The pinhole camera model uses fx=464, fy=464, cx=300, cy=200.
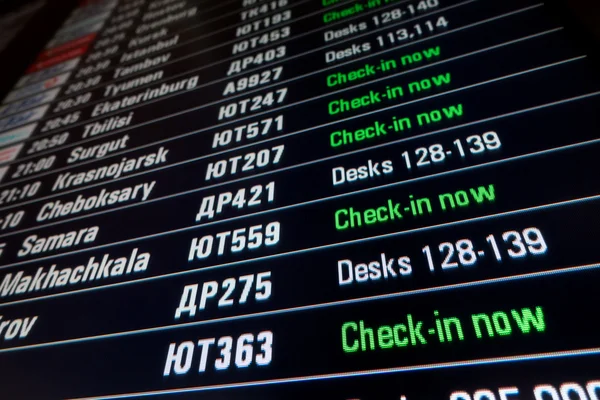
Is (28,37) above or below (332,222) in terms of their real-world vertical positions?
above

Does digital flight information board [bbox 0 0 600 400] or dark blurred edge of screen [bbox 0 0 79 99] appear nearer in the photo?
digital flight information board [bbox 0 0 600 400]

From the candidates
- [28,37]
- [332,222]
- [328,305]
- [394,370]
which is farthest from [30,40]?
[394,370]

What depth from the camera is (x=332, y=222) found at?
4.36 ft

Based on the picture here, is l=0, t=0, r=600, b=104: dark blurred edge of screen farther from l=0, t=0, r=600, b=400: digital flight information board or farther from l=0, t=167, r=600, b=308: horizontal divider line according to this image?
l=0, t=167, r=600, b=308: horizontal divider line

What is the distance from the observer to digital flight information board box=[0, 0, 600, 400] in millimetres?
1009

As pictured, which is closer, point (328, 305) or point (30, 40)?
point (328, 305)

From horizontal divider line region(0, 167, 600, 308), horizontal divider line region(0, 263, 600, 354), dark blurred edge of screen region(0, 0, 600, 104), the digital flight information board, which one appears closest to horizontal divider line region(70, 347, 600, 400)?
the digital flight information board

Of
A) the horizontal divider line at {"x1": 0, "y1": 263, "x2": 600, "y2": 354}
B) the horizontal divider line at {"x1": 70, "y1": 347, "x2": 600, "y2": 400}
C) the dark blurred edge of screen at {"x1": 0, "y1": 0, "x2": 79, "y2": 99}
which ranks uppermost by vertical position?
the dark blurred edge of screen at {"x1": 0, "y1": 0, "x2": 79, "y2": 99}

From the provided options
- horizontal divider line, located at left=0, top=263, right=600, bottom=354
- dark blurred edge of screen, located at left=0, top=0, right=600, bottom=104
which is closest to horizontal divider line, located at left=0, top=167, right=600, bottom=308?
horizontal divider line, located at left=0, top=263, right=600, bottom=354

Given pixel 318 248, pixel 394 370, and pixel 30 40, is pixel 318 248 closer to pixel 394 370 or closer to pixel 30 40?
pixel 394 370

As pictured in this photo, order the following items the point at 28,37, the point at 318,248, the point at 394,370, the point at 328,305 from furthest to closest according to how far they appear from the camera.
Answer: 1. the point at 28,37
2. the point at 318,248
3. the point at 328,305
4. the point at 394,370

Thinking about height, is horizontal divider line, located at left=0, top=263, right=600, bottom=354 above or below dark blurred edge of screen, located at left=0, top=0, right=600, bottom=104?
below

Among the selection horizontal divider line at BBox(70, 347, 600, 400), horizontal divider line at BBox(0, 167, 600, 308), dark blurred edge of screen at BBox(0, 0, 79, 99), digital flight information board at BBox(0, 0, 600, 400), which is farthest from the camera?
dark blurred edge of screen at BBox(0, 0, 79, 99)

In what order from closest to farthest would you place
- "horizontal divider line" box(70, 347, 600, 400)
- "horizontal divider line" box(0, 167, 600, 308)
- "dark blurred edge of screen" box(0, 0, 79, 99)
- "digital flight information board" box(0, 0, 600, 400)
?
"horizontal divider line" box(70, 347, 600, 400) → "digital flight information board" box(0, 0, 600, 400) → "horizontal divider line" box(0, 167, 600, 308) → "dark blurred edge of screen" box(0, 0, 79, 99)
